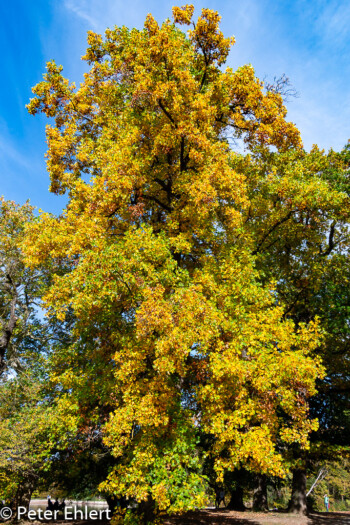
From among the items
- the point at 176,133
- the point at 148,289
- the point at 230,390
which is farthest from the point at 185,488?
the point at 176,133

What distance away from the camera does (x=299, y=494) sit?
17.4m

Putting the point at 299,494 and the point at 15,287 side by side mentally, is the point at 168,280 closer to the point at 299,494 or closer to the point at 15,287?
the point at 15,287

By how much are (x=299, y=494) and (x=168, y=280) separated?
51.4ft

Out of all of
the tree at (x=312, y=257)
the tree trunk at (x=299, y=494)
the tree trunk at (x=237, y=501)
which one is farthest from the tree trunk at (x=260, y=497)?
the tree at (x=312, y=257)

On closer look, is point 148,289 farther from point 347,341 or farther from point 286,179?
point 347,341

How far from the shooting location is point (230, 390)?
8.59 meters

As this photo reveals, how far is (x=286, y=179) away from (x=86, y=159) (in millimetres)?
7791

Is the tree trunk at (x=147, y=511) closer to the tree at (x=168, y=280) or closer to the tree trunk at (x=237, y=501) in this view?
the tree at (x=168, y=280)

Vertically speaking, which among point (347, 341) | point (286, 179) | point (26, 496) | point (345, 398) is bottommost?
point (26, 496)

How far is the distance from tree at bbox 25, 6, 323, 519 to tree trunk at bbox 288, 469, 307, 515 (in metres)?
8.93

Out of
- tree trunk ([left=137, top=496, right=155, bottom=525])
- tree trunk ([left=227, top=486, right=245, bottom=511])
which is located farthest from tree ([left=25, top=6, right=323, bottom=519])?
tree trunk ([left=227, top=486, right=245, bottom=511])

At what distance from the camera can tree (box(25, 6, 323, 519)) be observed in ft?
26.3

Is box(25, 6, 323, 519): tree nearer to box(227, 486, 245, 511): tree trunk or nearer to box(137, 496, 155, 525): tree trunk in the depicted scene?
box(137, 496, 155, 525): tree trunk

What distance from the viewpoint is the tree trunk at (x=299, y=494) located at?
17.0 metres
